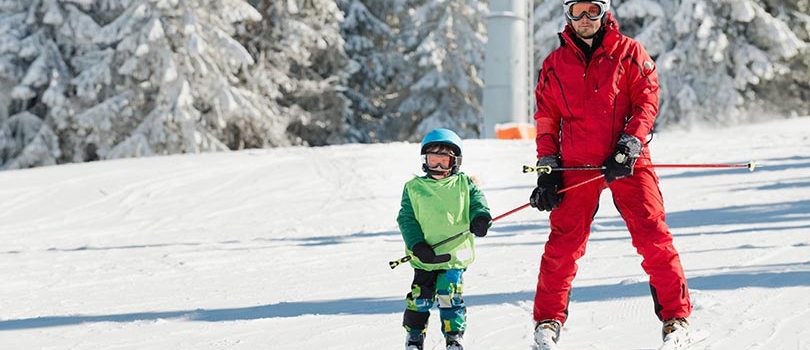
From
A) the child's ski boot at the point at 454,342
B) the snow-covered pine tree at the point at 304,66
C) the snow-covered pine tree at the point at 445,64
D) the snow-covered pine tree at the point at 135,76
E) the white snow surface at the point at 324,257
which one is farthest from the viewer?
the snow-covered pine tree at the point at 445,64

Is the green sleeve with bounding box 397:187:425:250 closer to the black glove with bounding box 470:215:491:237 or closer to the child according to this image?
the child

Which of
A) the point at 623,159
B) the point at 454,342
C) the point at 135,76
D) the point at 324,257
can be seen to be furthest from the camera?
the point at 135,76

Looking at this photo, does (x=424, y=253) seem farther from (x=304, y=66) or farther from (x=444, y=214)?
(x=304, y=66)

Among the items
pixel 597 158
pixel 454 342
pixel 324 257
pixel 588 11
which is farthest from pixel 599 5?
pixel 324 257

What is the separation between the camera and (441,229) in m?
4.24

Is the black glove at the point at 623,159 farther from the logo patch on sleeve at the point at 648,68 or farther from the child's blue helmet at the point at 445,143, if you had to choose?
the child's blue helmet at the point at 445,143

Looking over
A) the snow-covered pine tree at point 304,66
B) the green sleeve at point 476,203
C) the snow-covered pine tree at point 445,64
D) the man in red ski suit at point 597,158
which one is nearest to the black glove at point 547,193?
the man in red ski suit at point 597,158

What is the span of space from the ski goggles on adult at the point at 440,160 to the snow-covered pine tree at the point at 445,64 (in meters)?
23.2

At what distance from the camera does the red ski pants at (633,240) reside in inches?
→ 165

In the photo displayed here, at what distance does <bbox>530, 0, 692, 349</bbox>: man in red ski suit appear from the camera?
4.20 metres

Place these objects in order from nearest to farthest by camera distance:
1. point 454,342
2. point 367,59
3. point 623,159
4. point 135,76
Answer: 1. point 623,159
2. point 454,342
3. point 135,76
4. point 367,59

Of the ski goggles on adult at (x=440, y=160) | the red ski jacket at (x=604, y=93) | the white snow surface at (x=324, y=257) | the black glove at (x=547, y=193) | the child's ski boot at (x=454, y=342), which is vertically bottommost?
the white snow surface at (x=324, y=257)

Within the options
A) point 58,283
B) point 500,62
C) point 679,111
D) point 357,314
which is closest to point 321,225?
point 58,283

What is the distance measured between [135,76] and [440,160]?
20364 millimetres
